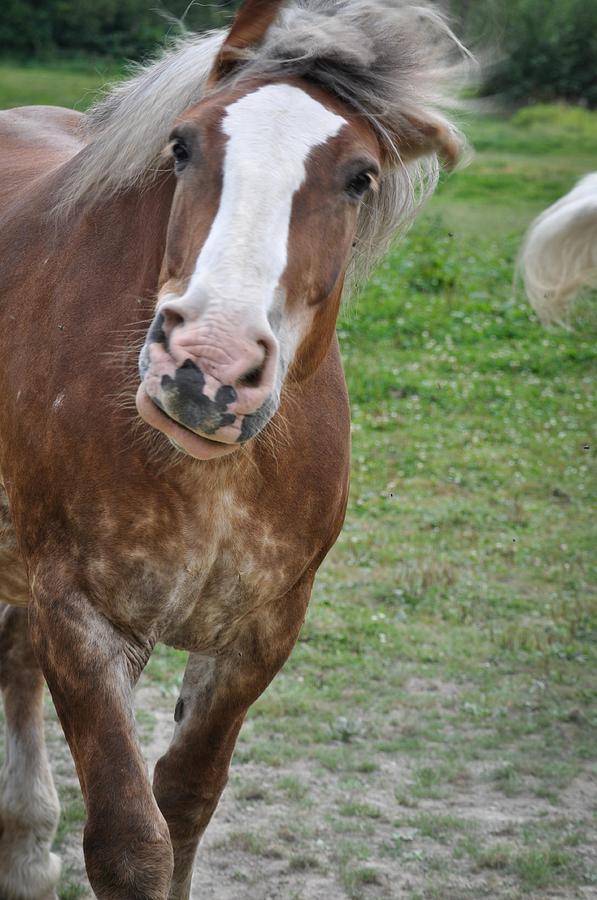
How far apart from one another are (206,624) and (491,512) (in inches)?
200

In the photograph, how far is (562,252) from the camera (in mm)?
4961

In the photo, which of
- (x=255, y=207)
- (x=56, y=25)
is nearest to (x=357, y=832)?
(x=255, y=207)

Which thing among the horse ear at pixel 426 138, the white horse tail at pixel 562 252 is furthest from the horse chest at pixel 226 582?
A: the white horse tail at pixel 562 252

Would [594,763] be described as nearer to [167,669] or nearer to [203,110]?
[167,669]

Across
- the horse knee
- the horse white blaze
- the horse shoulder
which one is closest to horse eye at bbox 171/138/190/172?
the horse white blaze

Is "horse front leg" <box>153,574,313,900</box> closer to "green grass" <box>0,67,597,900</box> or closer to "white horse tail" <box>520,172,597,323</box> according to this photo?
"green grass" <box>0,67,597,900</box>

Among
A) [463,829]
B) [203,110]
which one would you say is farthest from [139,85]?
[463,829]

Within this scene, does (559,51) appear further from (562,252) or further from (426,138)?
(426,138)

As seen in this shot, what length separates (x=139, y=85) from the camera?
3.19 m

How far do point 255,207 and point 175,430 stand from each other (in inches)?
20.0

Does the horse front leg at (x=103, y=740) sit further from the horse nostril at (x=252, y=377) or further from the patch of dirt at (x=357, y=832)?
the patch of dirt at (x=357, y=832)

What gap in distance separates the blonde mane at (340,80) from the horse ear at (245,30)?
0.03 meters

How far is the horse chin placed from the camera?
7.94ft

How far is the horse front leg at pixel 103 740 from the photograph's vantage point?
105 inches
